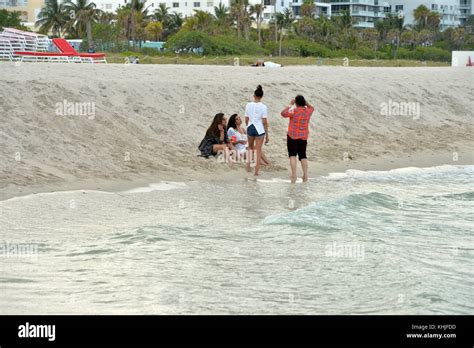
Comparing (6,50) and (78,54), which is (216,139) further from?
(78,54)

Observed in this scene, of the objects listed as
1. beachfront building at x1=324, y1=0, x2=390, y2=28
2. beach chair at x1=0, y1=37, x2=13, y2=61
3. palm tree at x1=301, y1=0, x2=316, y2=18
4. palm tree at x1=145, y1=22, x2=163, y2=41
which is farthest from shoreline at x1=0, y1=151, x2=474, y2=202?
beachfront building at x1=324, y1=0, x2=390, y2=28

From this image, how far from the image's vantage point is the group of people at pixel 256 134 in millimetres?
15312

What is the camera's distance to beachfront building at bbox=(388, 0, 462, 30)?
114 m

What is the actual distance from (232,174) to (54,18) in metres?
63.5

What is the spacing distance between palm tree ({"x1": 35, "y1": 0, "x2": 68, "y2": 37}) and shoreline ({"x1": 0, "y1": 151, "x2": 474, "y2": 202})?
5957 cm

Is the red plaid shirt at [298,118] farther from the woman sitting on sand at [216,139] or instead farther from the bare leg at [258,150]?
the woman sitting on sand at [216,139]

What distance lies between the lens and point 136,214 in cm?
1261

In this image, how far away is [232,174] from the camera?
16.7 m

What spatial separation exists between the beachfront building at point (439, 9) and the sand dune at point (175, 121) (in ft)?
287

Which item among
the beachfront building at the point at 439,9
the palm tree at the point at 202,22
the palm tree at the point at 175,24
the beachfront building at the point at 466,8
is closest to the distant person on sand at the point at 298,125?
the palm tree at the point at 202,22

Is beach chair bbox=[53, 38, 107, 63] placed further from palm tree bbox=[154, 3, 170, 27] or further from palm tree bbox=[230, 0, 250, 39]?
palm tree bbox=[154, 3, 170, 27]
